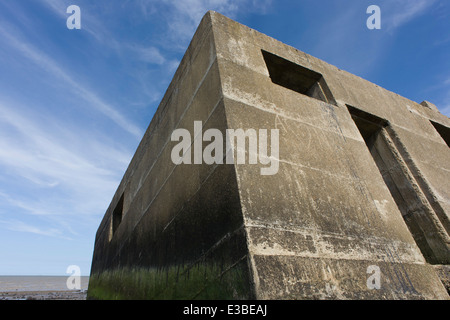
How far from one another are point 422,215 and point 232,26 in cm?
324

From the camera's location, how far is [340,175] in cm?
263

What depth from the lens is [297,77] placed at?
13.3 ft

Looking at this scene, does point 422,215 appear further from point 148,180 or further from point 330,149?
point 148,180

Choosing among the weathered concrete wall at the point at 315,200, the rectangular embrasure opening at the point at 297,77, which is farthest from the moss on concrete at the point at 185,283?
the rectangular embrasure opening at the point at 297,77

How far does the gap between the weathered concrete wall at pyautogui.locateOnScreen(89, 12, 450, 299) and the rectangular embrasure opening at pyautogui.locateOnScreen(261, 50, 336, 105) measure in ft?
0.07

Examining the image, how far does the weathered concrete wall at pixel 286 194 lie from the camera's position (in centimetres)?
182

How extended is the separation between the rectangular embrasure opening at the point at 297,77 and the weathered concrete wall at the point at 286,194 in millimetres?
21

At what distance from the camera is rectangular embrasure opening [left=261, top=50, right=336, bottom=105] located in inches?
147

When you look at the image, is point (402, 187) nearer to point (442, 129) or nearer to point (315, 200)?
point (315, 200)

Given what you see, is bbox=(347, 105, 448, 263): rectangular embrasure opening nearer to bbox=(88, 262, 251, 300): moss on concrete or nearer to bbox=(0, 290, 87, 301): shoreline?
bbox=(88, 262, 251, 300): moss on concrete

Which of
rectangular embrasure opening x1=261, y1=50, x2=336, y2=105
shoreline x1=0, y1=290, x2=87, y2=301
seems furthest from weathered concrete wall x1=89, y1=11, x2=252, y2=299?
shoreline x1=0, y1=290, x2=87, y2=301

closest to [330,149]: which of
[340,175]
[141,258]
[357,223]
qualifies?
[340,175]

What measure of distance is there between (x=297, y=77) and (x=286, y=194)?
2.51 meters

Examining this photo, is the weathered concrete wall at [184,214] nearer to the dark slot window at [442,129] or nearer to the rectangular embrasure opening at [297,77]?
the rectangular embrasure opening at [297,77]
